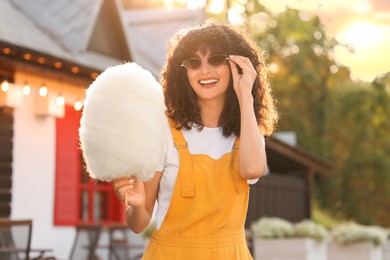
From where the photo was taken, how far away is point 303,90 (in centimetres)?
3828

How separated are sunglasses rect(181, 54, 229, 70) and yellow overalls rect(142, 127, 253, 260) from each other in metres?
0.31

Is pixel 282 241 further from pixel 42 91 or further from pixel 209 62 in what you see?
pixel 209 62

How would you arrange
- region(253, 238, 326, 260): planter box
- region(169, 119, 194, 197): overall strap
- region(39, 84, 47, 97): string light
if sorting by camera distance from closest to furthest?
region(169, 119, 194, 197): overall strap, region(39, 84, 47, 97): string light, region(253, 238, 326, 260): planter box

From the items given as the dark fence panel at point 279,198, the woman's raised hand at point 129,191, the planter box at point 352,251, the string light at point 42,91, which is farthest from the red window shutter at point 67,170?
the woman's raised hand at point 129,191

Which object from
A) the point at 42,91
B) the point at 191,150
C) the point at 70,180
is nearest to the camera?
the point at 191,150

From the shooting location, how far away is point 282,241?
Answer: 15172 mm

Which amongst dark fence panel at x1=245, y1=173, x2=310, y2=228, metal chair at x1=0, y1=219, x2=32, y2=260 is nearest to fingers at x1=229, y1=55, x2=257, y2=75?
metal chair at x1=0, y1=219, x2=32, y2=260

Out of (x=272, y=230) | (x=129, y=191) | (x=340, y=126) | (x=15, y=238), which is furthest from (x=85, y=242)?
(x=340, y=126)

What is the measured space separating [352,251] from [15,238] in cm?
883

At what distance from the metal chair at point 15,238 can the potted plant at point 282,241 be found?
6190 millimetres

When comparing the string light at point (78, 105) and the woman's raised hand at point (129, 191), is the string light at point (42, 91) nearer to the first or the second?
the string light at point (78, 105)

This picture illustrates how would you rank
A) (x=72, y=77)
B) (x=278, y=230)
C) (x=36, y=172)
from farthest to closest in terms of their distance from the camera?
(x=278, y=230)
(x=72, y=77)
(x=36, y=172)

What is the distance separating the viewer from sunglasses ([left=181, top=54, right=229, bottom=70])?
156 inches

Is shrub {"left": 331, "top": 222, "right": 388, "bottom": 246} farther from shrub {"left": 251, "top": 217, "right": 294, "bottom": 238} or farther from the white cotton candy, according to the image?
the white cotton candy
